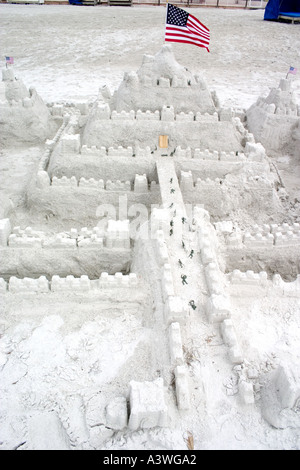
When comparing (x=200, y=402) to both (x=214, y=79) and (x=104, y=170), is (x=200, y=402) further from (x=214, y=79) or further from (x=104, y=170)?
(x=214, y=79)

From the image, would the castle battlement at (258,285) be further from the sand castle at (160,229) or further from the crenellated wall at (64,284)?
the crenellated wall at (64,284)

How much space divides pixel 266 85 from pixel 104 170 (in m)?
15.1

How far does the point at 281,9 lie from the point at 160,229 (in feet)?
106

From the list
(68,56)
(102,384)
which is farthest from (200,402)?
(68,56)

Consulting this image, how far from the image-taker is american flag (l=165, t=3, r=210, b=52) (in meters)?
11.3

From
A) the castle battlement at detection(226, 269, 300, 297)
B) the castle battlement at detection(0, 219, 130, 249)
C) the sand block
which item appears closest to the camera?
the sand block

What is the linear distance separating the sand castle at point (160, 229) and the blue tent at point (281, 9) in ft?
74.4

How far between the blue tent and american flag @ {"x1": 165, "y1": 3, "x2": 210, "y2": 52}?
25004 mm

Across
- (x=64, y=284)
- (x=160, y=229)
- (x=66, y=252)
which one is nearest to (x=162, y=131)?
(x=160, y=229)

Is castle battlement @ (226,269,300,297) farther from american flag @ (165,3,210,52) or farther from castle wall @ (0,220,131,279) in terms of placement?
american flag @ (165,3,210,52)

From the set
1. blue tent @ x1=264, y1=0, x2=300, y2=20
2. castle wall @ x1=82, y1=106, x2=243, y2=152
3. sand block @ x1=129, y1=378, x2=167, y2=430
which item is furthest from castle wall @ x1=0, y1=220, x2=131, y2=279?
blue tent @ x1=264, y1=0, x2=300, y2=20

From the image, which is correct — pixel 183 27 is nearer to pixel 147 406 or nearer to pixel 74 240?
pixel 74 240

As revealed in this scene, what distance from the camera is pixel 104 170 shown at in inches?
437

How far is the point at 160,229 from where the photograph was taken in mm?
8273
